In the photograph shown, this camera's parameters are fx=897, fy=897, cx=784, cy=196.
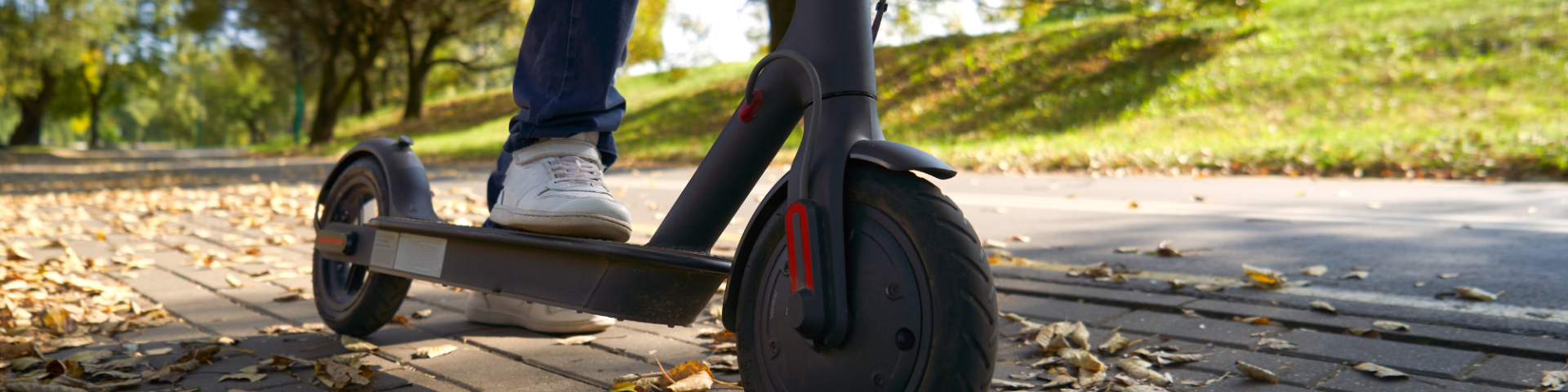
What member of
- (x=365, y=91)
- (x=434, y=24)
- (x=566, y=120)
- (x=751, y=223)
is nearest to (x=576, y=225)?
(x=566, y=120)

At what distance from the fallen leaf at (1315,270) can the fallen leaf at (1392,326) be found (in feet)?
2.81

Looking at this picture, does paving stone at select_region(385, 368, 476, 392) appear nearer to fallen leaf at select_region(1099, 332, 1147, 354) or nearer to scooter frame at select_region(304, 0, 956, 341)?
scooter frame at select_region(304, 0, 956, 341)

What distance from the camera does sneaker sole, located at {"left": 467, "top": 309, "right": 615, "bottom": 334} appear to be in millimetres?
2775

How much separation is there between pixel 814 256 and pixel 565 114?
0.94 m

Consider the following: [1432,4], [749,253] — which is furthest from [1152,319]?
[1432,4]

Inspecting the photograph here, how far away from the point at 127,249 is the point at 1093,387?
4.93 metres

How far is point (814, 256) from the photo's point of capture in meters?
1.45

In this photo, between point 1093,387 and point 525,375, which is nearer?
point 1093,387

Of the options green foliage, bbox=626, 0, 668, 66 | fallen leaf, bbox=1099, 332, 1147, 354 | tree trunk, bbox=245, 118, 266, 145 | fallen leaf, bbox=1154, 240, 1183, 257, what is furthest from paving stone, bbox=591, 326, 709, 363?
tree trunk, bbox=245, 118, 266, 145

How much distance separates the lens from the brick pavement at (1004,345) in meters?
2.19

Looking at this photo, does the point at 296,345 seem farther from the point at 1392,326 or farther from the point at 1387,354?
the point at 1392,326

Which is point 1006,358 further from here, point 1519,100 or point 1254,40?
point 1254,40

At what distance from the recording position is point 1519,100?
11.7 meters

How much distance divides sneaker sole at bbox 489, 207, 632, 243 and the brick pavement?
0.42 meters
